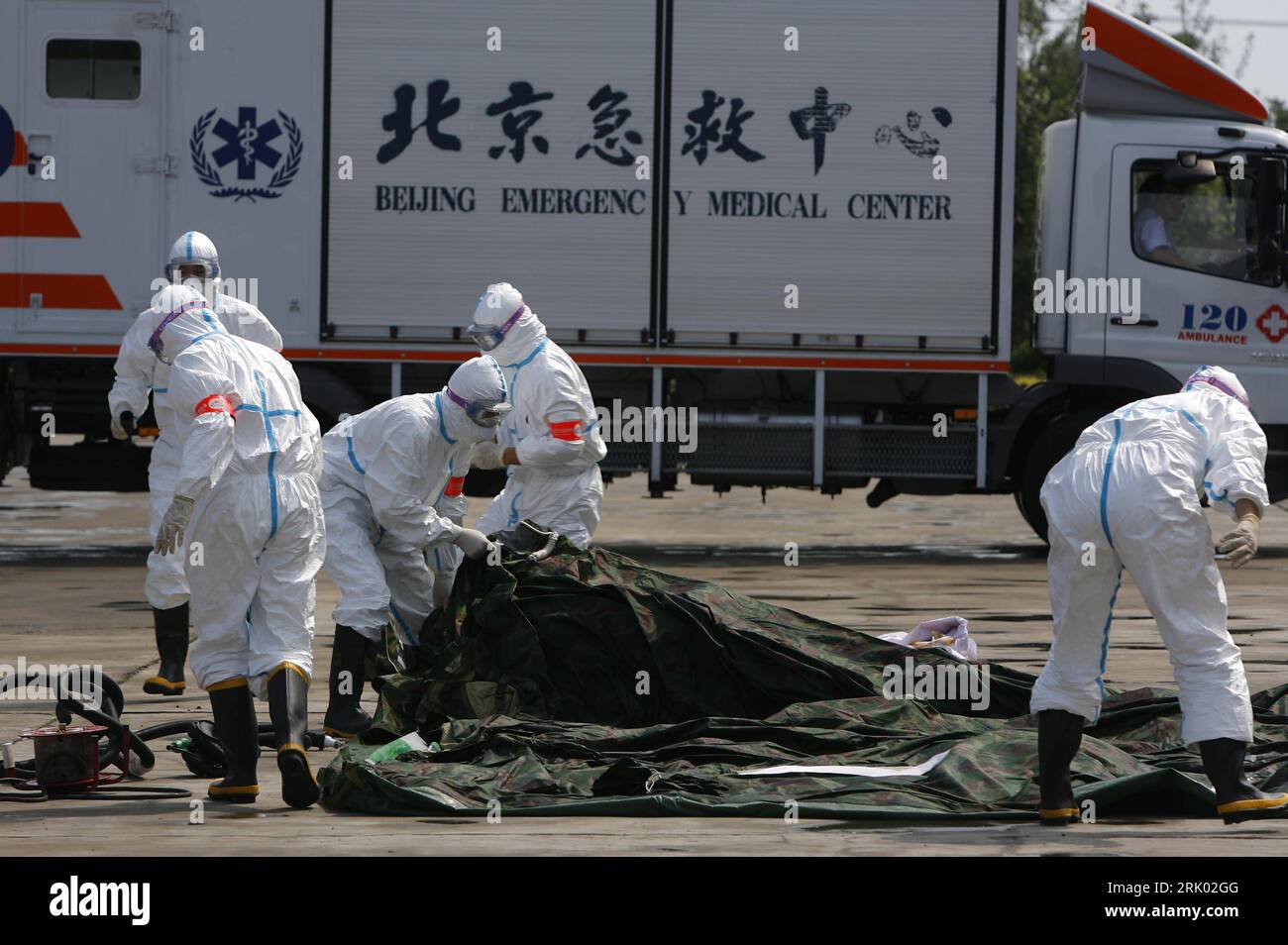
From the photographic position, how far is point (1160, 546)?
602 cm

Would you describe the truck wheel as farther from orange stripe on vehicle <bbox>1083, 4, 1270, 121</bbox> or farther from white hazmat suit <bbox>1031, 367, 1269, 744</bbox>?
white hazmat suit <bbox>1031, 367, 1269, 744</bbox>

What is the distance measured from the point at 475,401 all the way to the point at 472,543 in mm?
613

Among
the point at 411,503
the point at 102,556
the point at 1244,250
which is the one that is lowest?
the point at 102,556

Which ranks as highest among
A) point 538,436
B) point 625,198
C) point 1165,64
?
point 1165,64

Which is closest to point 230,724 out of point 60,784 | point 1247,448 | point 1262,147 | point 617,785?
point 60,784

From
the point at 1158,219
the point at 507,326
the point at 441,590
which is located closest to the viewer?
the point at 441,590

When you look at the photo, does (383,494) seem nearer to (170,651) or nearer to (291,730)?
(291,730)

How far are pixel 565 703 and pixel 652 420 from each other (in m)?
7.14

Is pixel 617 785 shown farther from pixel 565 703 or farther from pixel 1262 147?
pixel 1262 147

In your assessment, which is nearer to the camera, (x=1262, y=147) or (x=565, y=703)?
(x=565, y=703)

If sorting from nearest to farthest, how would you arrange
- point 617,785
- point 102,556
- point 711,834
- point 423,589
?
point 711,834 < point 617,785 < point 423,589 < point 102,556

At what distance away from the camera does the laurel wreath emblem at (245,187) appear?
47.3 feet

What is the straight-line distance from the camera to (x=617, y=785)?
6.63m

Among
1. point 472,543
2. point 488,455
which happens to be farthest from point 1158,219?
point 472,543
